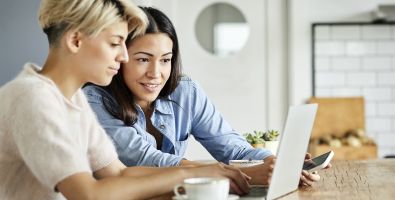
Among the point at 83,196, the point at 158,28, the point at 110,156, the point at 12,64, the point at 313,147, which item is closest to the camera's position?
the point at 83,196

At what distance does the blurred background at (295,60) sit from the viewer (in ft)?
15.7

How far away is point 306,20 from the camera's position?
15.7ft

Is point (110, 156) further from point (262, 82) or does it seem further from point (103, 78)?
point (262, 82)

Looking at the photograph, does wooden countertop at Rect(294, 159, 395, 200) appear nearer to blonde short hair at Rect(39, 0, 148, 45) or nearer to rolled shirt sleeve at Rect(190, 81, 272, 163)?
rolled shirt sleeve at Rect(190, 81, 272, 163)

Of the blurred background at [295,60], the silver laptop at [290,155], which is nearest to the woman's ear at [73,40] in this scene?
the silver laptop at [290,155]

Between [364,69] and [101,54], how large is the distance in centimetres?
340

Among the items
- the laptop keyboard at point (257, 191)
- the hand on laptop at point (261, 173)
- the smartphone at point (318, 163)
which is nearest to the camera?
the laptop keyboard at point (257, 191)

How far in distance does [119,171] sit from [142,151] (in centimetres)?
26

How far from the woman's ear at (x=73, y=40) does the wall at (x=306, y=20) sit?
3.24 meters

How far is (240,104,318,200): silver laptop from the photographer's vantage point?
1642 millimetres

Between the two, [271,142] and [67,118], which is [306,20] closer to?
[271,142]

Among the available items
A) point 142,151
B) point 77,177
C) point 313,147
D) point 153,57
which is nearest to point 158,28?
point 153,57

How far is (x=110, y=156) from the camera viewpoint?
1.87 m

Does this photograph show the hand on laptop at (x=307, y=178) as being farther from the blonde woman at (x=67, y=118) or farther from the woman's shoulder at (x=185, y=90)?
the woman's shoulder at (x=185, y=90)
